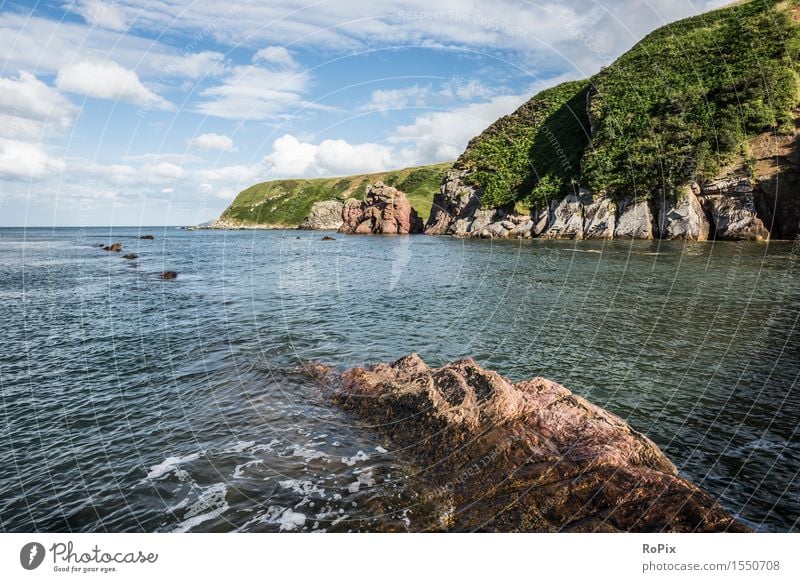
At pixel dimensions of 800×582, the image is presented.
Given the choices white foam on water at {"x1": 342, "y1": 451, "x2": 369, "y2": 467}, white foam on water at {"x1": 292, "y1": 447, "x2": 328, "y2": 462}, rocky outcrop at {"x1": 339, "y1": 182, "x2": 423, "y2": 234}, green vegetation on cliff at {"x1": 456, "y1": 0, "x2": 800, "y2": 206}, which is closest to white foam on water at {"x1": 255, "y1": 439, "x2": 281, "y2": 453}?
white foam on water at {"x1": 292, "y1": 447, "x2": 328, "y2": 462}

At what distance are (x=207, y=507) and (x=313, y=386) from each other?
6.99 metres

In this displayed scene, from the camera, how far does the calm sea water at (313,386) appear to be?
922cm

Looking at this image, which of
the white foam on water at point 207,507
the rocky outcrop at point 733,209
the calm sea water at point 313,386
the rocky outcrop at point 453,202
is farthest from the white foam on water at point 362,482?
the rocky outcrop at point 453,202

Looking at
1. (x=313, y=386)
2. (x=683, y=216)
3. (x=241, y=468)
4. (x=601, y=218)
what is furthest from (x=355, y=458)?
(x=601, y=218)

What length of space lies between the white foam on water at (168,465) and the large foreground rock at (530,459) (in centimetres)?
500

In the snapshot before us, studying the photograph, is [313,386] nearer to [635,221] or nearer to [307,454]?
[307,454]

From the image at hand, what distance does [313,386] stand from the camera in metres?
15.9

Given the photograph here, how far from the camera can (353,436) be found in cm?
1170

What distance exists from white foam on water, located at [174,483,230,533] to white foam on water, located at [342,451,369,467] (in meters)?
2.86

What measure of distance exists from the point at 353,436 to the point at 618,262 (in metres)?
46.7

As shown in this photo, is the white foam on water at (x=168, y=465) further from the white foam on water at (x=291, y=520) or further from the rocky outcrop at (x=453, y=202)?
the rocky outcrop at (x=453, y=202)

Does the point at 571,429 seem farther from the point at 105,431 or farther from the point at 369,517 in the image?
the point at 105,431

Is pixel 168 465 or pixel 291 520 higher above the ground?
pixel 291 520
